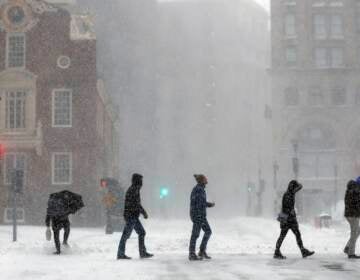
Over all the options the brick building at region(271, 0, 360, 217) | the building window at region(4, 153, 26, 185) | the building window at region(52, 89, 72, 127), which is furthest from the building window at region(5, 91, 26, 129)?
the brick building at region(271, 0, 360, 217)

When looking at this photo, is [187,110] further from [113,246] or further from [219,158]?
[113,246]

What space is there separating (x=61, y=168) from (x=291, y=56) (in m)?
47.3

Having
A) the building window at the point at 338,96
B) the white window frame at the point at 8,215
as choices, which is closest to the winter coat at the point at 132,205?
the white window frame at the point at 8,215

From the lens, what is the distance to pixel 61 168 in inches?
1861

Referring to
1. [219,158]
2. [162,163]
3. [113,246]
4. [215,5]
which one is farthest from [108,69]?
[113,246]

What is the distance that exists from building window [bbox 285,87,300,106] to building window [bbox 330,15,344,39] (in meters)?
7.87

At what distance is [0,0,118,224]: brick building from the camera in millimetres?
46969

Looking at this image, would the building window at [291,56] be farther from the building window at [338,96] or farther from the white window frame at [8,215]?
the white window frame at [8,215]

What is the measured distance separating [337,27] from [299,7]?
16.1 feet

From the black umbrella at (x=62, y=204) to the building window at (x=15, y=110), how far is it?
29284 millimetres

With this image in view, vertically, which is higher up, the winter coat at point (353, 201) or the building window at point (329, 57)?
the building window at point (329, 57)

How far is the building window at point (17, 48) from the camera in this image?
48122 millimetres

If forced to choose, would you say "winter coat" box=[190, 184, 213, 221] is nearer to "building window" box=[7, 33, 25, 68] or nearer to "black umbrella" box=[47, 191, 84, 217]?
"black umbrella" box=[47, 191, 84, 217]

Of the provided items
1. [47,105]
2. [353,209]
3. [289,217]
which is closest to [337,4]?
[47,105]
